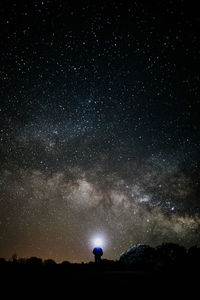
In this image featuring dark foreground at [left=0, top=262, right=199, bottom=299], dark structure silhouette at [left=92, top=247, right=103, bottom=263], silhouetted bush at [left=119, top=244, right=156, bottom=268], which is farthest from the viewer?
dark structure silhouette at [left=92, top=247, right=103, bottom=263]

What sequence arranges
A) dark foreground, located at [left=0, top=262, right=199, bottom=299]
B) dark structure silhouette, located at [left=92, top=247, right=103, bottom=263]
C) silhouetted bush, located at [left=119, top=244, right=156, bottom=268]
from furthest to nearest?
1. dark structure silhouette, located at [left=92, top=247, right=103, bottom=263]
2. silhouetted bush, located at [left=119, top=244, right=156, bottom=268]
3. dark foreground, located at [left=0, top=262, right=199, bottom=299]

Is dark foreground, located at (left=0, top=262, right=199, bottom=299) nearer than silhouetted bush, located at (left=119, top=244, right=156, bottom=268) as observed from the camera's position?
Yes

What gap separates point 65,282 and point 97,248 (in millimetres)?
10649

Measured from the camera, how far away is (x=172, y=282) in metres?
7.70

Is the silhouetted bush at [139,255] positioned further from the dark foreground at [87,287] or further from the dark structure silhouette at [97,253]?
the dark foreground at [87,287]

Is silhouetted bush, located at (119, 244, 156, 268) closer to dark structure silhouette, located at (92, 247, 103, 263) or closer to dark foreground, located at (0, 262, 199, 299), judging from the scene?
dark structure silhouette, located at (92, 247, 103, 263)

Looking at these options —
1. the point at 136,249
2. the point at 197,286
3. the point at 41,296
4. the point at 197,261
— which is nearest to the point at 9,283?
the point at 41,296

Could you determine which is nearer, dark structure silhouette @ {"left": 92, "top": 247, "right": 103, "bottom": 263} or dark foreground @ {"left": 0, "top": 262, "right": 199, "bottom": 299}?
dark foreground @ {"left": 0, "top": 262, "right": 199, "bottom": 299}

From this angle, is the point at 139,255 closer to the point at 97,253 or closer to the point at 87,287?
the point at 97,253

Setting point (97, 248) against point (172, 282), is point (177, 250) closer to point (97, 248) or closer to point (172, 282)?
point (97, 248)

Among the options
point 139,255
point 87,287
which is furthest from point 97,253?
point 87,287

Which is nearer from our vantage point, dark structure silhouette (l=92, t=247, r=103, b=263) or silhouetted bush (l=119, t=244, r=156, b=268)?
silhouetted bush (l=119, t=244, r=156, b=268)

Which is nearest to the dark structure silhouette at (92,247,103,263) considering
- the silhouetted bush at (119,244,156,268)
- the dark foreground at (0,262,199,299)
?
the silhouetted bush at (119,244,156,268)

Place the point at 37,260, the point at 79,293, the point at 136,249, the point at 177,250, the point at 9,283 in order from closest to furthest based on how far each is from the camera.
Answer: the point at 79,293 < the point at 9,283 < the point at 37,260 < the point at 177,250 < the point at 136,249
